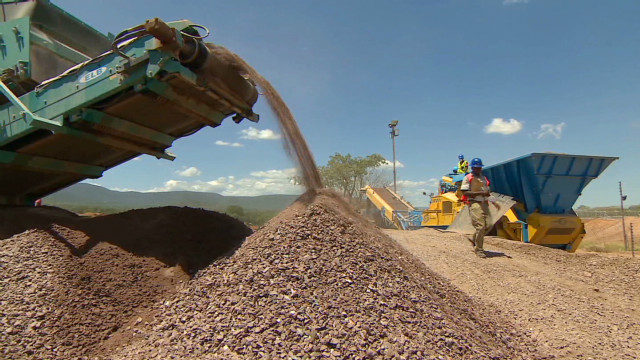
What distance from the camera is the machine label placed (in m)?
4.07

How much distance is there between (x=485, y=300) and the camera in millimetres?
4664

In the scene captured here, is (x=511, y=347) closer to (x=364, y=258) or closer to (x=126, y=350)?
(x=364, y=258)

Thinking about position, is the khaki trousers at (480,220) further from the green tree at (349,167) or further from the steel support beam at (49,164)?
the green tree at (349,167)

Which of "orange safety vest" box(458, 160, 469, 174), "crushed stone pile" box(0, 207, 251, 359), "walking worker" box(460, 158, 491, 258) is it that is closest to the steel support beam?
"crushed stone pile" box(0, 207, 251, 359)

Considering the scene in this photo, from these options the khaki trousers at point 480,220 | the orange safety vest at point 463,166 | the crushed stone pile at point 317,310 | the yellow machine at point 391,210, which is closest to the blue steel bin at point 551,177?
the khaki trousers at point 480,220

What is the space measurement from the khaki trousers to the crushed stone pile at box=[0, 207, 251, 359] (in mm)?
3919

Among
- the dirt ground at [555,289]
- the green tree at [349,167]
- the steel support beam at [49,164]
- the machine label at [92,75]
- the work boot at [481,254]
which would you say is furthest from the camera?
the green tree at [349,167]

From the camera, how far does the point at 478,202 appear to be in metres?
6.85

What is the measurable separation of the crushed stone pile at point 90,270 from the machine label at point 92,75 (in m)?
1.62

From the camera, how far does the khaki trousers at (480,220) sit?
6.56m

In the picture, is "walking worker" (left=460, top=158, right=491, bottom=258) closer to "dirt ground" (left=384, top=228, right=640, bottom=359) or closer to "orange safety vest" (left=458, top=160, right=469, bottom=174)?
"dirt ground" (left=384, top=228, right=640, bottom=359)

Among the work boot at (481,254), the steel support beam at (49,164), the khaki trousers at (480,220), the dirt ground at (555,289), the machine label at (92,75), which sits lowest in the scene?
the dirt ground at (555,289)

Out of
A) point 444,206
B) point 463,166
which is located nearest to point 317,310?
point 444,206

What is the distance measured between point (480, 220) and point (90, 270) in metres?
5.62
